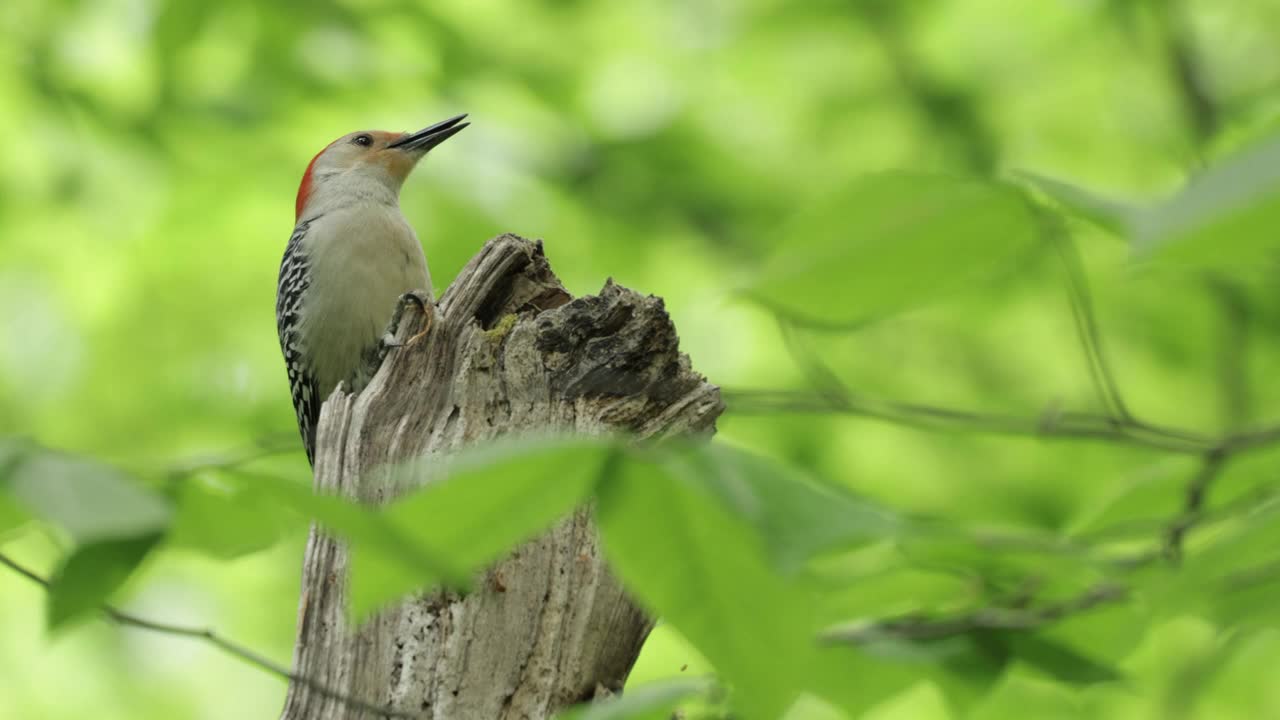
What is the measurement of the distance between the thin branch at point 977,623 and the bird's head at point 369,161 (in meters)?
3.42

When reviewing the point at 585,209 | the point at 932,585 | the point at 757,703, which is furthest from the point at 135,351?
the point at 757,703

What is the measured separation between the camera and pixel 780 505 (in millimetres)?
1121

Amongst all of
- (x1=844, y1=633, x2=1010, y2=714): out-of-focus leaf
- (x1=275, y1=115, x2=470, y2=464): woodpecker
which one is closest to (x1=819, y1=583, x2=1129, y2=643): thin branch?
(x1=844, y1=633, x2=1010, y2=714): out-of-focus leaf

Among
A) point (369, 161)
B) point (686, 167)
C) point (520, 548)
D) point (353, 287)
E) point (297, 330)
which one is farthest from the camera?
point (686, 167)

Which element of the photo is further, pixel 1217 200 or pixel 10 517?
pixel 10 517

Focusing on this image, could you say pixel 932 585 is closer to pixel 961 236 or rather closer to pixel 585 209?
pixel 961 236

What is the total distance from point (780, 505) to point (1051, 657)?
1.20 meters

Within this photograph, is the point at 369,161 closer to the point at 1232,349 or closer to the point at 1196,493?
the point at 1196,493

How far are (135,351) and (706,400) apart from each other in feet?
16.9

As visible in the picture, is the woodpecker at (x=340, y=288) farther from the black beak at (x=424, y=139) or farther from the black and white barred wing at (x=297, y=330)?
the black beak at (x=424, y=139)

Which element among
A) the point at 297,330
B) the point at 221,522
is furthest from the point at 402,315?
the point at 297,330

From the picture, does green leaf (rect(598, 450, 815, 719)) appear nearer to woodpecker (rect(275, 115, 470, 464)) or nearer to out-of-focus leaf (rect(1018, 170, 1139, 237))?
out-of-focus leaf (rect(1018, 170, 1139, 237))

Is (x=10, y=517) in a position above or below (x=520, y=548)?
above

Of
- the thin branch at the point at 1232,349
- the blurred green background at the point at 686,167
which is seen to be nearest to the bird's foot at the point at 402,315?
the blurred green background at the point at 686,167
